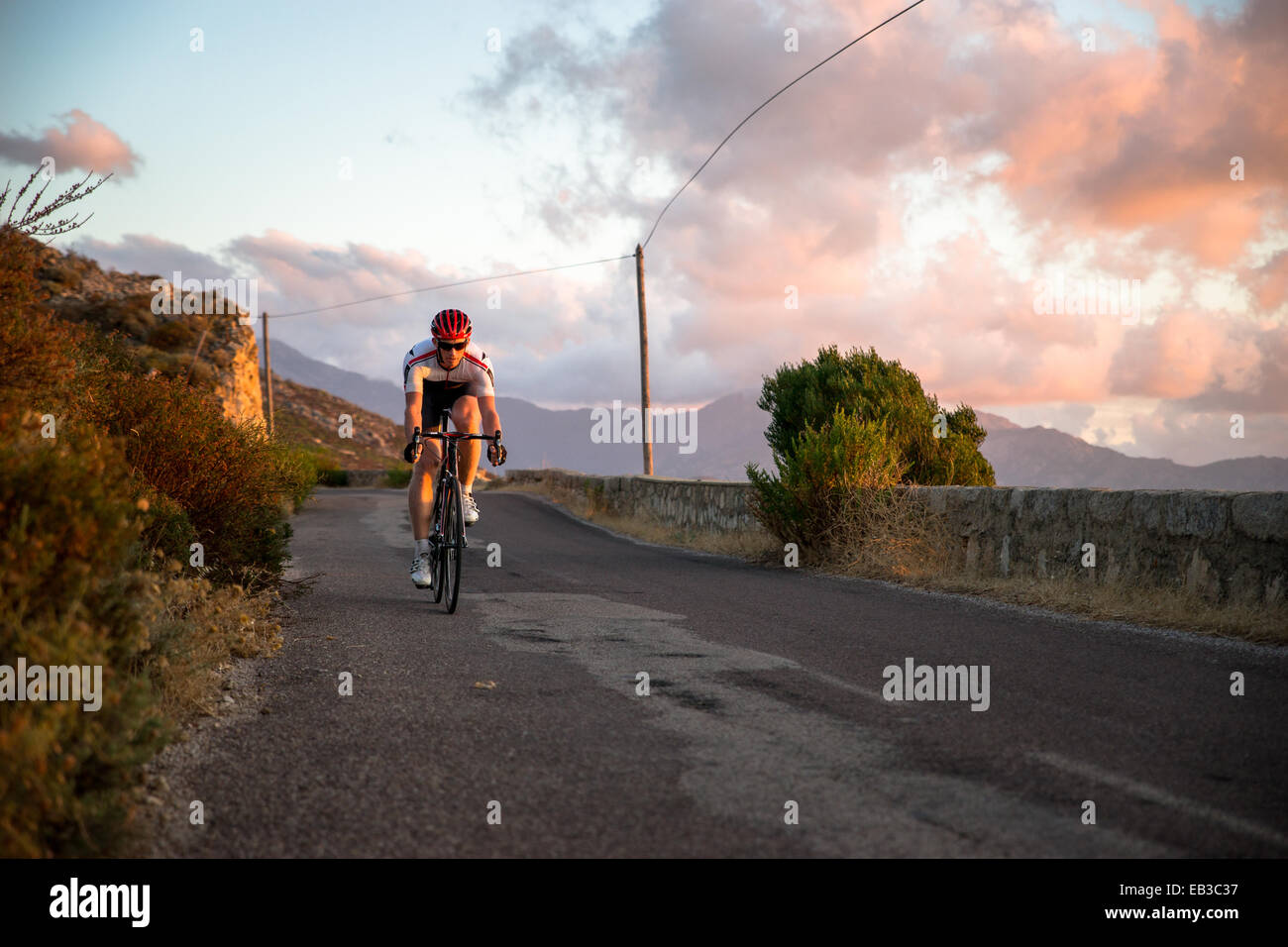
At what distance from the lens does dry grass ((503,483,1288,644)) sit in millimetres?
6973

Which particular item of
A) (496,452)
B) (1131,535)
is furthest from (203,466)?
(1131,535)

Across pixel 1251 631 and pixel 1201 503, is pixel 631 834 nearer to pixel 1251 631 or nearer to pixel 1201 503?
pixel 1251 631

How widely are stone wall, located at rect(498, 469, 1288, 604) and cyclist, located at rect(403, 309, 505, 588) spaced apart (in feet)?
17.7

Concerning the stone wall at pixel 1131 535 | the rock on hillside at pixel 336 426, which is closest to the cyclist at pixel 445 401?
the stone wall at pixel 1131 535

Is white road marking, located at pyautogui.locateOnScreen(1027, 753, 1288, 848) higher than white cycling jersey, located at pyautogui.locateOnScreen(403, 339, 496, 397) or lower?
lower

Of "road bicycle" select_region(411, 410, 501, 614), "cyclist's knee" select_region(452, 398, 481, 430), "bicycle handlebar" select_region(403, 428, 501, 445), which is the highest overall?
"cyclist's knee" select_region(452, 398, 481, 430)

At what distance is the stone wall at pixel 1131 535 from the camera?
24.1 ft

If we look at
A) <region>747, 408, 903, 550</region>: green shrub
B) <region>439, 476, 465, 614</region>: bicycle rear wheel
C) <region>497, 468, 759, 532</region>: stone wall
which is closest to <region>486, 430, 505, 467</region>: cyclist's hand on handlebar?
<region>439, 476, 465, 614</region>: bicycle rear wheel

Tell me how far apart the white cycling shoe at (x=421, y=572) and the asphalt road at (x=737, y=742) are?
0.38 m

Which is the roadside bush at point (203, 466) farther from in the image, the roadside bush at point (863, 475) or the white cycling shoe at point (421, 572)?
the roadside bush at point (863, 475)

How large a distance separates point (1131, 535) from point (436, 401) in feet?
20.1

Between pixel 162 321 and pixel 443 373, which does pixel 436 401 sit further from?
pixel 162 321

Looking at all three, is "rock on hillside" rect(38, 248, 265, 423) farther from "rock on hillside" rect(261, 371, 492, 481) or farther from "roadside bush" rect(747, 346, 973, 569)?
"rock on hillside" rect(261, 371, 492, 481)

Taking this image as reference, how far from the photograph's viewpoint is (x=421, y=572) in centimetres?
843
